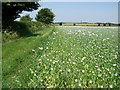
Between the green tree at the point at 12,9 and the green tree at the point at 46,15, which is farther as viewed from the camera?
the green tree at the point at 46,15

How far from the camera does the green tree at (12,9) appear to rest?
30.8 meters

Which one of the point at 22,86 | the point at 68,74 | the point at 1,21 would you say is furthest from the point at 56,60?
the point at 1,21

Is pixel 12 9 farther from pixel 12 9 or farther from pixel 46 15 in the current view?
pixel 46 15

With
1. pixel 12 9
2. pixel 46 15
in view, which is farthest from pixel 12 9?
pixel 46 15

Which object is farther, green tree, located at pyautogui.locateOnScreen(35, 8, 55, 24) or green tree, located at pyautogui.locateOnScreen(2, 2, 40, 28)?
green tree, located at pyautogui.locateOnScreen(35, 8, 55, 24)

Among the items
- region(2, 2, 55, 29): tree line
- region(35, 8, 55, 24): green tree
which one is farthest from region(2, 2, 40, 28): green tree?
region(35, 8, 55, 24): green tree

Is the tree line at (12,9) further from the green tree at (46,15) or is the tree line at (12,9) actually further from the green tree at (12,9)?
the green tree at (46,15)

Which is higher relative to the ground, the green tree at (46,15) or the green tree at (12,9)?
the green tree at (12,9)

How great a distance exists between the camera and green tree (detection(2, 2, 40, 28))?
30.8m

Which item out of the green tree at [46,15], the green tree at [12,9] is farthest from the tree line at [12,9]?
the green tree at [46,15]

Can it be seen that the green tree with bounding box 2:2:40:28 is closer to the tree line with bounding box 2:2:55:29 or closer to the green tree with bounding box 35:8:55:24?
the tree line with bounding box 2:2:55:29

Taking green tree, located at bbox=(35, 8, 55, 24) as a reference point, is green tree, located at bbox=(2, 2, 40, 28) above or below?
above

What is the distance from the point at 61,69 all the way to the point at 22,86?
160 centimetres

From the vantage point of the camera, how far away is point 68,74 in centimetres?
988
